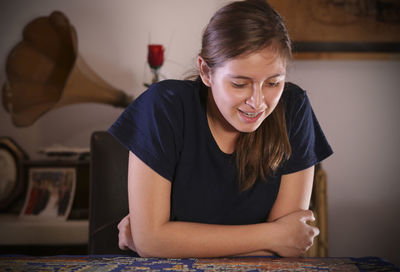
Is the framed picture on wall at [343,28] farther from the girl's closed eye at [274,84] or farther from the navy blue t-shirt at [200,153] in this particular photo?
the girl's closed eye at [274,84]


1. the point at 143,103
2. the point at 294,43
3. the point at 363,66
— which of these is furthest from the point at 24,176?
the point at 363,66

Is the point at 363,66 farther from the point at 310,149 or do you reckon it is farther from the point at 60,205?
the point at 60,205

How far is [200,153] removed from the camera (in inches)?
36.4

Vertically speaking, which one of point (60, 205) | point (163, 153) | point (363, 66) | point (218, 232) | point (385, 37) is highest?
point (385, 37)

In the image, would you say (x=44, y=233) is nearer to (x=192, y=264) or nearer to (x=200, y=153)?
(x=200, y=153)

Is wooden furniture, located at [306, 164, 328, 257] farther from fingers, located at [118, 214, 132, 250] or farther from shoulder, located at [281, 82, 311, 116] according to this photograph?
fingers, located at [118, 214, 132, 250]

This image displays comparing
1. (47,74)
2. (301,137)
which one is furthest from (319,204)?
(47,74)

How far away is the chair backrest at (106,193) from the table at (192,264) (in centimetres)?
40

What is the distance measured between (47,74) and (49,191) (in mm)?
576

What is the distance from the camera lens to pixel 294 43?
184 centimetres

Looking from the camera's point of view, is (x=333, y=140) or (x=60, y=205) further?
(x=333, y=140)

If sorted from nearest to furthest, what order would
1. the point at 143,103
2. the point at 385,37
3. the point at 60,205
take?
the point at 143,103, the point at 60,205, the point at 385,37

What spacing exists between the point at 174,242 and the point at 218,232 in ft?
0.32

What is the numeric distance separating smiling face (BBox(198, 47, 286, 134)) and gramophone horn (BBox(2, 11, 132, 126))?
1.00 metres
